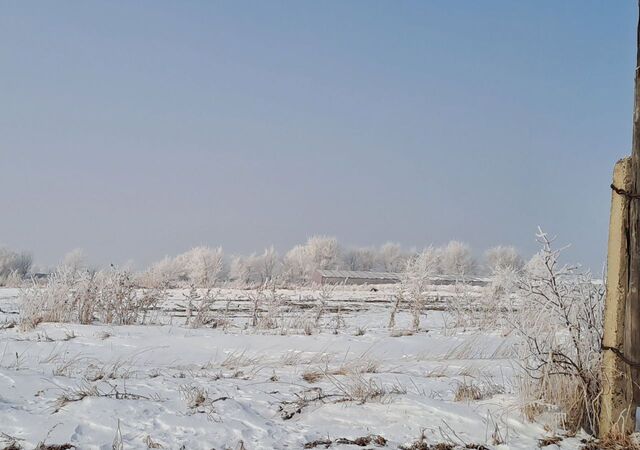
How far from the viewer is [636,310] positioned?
4.27 meters

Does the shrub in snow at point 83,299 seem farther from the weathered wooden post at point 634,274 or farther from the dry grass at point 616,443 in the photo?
the weathered wooden post at point 634,274

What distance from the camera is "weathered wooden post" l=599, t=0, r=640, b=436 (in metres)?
4.28

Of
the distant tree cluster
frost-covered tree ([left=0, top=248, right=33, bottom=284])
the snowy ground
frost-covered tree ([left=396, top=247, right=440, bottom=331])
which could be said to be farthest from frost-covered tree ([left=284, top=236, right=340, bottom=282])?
the snowy ground

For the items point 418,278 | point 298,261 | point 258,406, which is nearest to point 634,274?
point 258,406

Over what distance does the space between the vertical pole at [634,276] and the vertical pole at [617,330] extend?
0.03 meters

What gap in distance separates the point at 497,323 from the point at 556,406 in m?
11.4

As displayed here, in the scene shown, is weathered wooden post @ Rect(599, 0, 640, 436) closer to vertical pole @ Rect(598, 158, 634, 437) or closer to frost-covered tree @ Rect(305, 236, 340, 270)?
vertical pole @ Rect(598, 158, 634, 437)

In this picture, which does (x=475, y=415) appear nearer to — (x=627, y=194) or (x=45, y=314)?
(x=627, y=194)

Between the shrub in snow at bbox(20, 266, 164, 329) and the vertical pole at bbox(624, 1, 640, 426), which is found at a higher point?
the vertical pole at bbox(624, 1, 640, 426)

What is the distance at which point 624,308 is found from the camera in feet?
14.1

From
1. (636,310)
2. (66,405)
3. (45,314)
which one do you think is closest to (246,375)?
(66,405)

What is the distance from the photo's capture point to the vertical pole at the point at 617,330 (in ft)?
14.1

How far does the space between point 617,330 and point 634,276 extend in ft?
1.33

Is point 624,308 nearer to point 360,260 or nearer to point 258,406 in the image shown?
point 258,406
